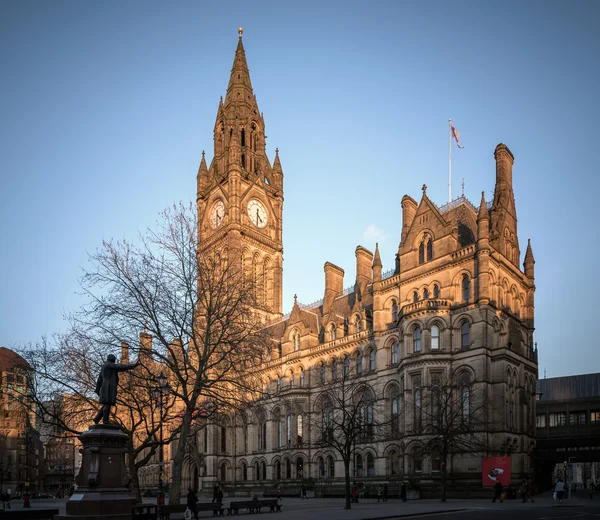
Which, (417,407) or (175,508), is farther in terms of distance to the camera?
(417,407)

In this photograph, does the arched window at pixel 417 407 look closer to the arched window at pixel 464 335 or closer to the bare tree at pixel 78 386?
the arched window at pixel 464 335

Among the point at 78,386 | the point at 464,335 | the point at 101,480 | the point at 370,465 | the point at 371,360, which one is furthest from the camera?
the point at 371,360

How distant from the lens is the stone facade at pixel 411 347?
148ft

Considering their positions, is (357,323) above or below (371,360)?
above

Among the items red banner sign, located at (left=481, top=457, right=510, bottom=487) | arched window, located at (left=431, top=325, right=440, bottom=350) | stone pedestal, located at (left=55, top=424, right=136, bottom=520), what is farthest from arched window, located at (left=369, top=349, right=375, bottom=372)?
stone pedestal, located at (left=55, top=424, right=136, bottom=520)

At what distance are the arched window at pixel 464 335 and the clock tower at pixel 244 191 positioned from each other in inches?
1449

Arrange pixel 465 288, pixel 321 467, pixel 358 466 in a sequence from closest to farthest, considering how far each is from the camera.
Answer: pixel 465 288 → pixel 358 466 → pixel 321 467

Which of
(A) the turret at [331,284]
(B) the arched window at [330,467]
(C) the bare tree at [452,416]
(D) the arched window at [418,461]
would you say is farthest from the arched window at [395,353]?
(A) the turret at [331,284]

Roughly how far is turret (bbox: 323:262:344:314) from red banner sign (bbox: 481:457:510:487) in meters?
26.6

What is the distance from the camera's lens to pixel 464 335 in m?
46.6

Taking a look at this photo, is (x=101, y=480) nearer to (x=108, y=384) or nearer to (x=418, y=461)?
(x=108, y=384)

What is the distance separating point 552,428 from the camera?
72.6 m

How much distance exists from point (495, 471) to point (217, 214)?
57821 mm

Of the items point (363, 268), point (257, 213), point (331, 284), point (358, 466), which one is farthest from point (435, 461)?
point (257, 213)
